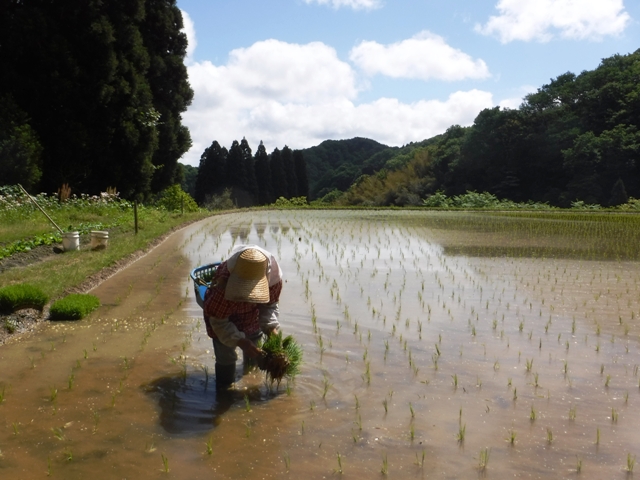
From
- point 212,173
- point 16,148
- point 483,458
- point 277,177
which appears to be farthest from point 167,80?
point 277,177

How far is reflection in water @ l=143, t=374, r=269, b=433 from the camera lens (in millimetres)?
3201

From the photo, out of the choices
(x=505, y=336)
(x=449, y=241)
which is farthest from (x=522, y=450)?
(x=449, y=241)

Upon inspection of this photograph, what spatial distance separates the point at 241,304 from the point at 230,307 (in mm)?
102

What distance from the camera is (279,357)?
3305 mm

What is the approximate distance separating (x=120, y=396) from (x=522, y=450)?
87.2 inches

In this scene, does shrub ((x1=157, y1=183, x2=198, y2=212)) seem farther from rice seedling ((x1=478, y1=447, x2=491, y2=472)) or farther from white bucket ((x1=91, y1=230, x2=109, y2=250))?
rice seedling ((x1=478, y1=447, x2=491, y2=472))

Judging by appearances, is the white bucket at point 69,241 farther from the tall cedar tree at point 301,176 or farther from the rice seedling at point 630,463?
the tall cedar tree at point 301,176

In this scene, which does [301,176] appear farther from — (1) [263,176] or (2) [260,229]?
(2) [260,229]

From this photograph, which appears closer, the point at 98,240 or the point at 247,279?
the point at 247,279

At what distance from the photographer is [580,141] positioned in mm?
36219

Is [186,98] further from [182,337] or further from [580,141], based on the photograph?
[580,141]

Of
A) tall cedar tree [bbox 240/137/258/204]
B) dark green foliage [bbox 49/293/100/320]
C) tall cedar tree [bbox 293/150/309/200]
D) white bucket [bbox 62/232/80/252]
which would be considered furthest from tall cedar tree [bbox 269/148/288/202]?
dark green foliage [bbox 49/293/100/320]

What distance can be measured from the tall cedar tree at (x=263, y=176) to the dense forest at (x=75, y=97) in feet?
106

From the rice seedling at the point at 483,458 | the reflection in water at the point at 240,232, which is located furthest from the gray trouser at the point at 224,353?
the reflection in water at the point at 240,232
